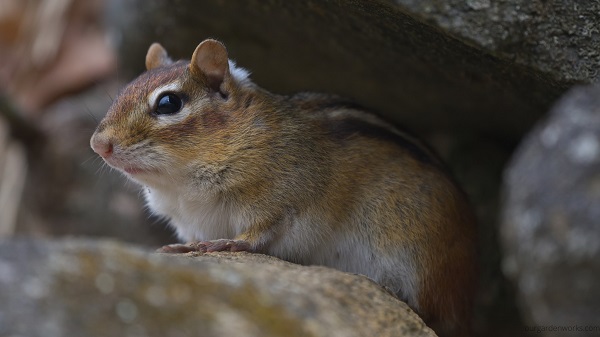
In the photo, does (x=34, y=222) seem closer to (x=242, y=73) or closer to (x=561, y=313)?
(x=242, y=73)

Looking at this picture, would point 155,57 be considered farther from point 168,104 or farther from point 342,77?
point 342,77

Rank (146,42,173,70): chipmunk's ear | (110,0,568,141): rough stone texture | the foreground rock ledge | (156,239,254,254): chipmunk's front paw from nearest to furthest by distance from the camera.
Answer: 1. the foreground rock ledge
2. (156,239,254,254): chipmunk's front paw
3. (110,0,568,141): rough stone texture
4. (146,42,173,70): chipmunk's ear

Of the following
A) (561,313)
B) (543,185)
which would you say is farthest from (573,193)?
(561,313)

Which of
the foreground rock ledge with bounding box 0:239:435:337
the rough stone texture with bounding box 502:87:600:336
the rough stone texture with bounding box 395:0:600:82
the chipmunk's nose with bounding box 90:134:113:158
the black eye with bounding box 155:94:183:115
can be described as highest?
the rough stone texture with bounding box 395:0:600:82

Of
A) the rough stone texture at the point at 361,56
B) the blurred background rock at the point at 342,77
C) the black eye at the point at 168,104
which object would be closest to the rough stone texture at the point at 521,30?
the blurred background rock at the point at 342,77

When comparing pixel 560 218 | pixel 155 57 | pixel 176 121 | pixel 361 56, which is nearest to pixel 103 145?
pixel 176 121

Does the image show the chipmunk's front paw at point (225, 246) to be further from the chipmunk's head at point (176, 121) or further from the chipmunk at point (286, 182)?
the chipmunk's head at point (176, 121)

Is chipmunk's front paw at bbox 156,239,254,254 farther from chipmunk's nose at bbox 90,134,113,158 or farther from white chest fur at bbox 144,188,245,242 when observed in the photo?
chipmunk's nose at bbox 90,134,113,158

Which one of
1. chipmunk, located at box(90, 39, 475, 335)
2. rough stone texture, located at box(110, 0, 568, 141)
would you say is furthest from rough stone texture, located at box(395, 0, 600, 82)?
chipmunk, located at box(90, 39, 475, 335)
